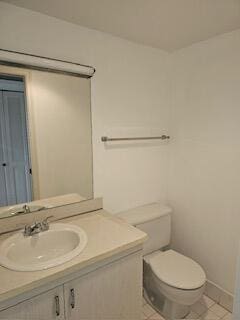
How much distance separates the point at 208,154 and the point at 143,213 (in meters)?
0.76

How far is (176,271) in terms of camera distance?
1.70 meters

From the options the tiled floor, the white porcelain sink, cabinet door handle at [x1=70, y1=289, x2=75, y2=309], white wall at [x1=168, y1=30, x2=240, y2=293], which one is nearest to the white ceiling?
white wall at [x1=168, y1=30, x2=240, y2=293]

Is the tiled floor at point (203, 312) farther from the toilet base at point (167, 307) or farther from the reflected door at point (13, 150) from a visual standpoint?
the reflected door at point (13, 150)

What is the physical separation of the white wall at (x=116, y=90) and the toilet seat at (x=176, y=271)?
0.52m

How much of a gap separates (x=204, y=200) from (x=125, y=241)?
102cm

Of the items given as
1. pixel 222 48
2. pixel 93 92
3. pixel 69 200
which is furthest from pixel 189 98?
pixel 69 200

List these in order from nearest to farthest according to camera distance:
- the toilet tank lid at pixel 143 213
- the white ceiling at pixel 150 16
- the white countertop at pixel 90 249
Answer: the white countertop at pixel 90 249 < the white ceiling at pixel 150 16 < the toilet tank lid at pixel 143 213

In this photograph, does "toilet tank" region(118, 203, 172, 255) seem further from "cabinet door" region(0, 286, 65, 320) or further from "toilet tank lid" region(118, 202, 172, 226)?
"cabinet door" region(0, 286, 65, 320)

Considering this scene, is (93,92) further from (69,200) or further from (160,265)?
(160,265)

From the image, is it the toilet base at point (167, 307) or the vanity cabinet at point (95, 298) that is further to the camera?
the toilet base at point (167, 307)

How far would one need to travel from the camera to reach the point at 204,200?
1992 mm

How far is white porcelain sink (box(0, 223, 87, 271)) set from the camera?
1194 mm

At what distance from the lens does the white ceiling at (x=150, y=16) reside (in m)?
1.29

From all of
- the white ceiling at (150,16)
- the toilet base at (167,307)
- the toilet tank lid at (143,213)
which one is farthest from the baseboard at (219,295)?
the white ceiling at (150,16)
